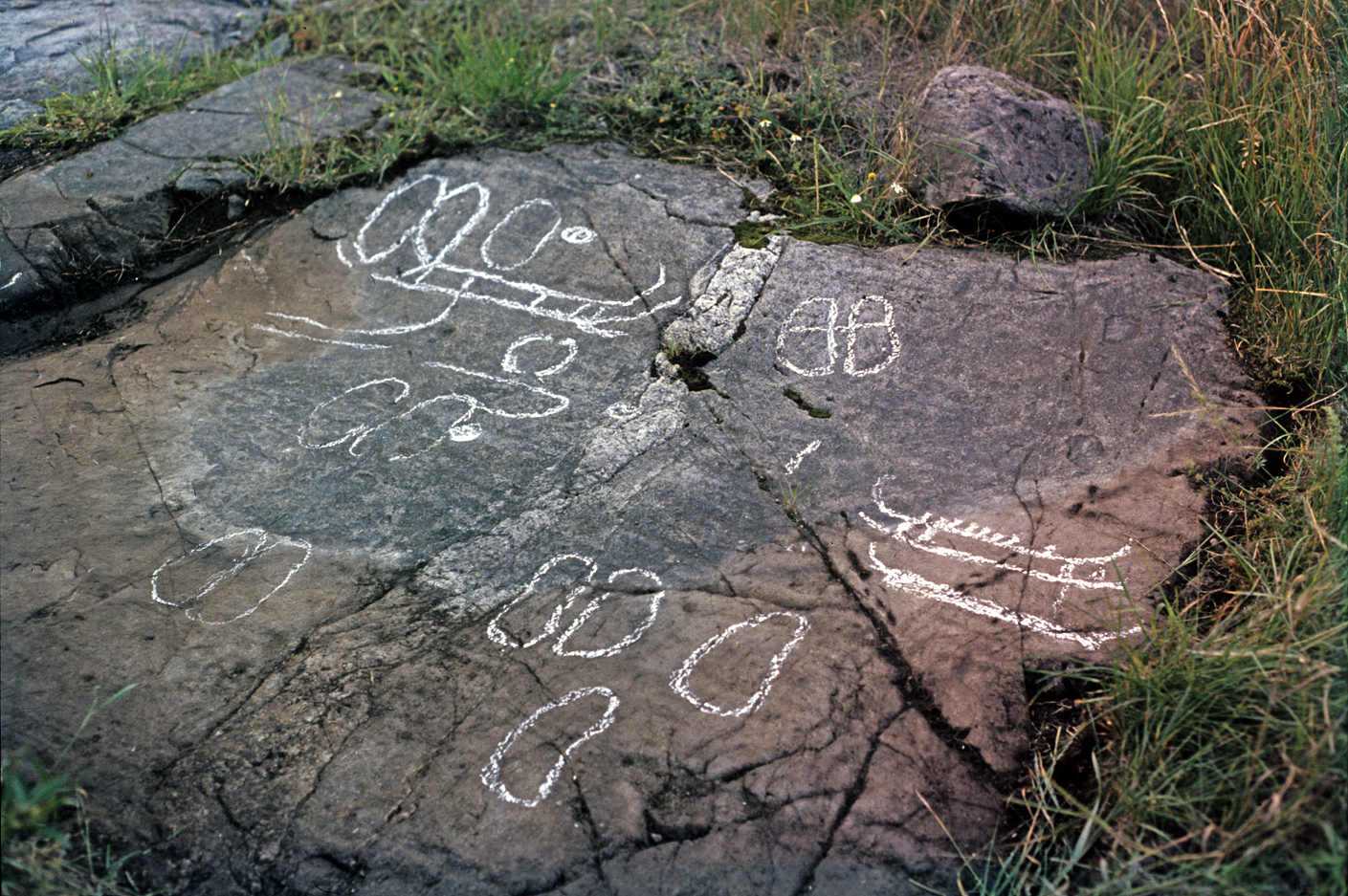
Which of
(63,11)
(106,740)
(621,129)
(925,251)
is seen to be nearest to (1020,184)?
(925,251)

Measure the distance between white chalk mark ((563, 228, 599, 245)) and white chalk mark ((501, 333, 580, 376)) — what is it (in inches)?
15.8

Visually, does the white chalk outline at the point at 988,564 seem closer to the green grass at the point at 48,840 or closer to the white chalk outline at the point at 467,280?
the white chalk outline at the point at 467,280

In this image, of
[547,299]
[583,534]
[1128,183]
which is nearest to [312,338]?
[547,299]

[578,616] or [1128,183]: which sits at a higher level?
[1128,183]

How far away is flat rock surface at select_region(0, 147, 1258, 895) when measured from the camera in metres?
1.79

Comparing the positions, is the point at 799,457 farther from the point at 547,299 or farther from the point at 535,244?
the point at 535,244

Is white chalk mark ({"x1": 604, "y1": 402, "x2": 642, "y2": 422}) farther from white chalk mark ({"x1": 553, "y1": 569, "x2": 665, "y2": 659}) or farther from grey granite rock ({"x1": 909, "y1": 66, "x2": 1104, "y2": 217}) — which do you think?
grey granite rock ({"x1": 909, "y1": 66, "x2": 1104, "y2": 217})

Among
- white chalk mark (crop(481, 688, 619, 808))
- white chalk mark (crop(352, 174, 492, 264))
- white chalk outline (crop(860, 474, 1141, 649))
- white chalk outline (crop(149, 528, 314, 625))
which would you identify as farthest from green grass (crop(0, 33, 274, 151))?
white chalk outline (crop(860, 474, 1141, 649))

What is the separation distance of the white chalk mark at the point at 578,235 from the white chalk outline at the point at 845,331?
740 millimetres

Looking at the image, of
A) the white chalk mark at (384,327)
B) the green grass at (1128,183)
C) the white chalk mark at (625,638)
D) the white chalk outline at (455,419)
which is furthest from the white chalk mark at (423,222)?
the white chalk mark at (625,638)

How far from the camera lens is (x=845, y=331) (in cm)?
269

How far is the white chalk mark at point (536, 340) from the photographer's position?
2.72m

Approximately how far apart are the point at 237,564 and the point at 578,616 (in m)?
0.83

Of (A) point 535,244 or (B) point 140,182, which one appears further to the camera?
(B) point 140,182
